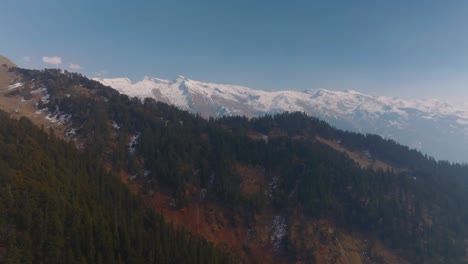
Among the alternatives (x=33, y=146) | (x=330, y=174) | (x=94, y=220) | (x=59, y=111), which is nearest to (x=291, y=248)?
(x=330, y=174)

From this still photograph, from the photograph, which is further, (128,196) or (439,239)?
(439,239)

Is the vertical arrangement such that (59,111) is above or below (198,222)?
above

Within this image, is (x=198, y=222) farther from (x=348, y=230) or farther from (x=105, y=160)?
(x=348, y=230)

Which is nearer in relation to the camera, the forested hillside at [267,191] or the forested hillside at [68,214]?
the forested hillside at [68,214]

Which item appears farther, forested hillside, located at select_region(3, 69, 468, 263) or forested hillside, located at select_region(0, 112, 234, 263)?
forested hillside, located at select_region(3, 69, 468, 263)
